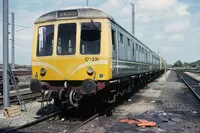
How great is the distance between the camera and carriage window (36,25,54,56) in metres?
10.6

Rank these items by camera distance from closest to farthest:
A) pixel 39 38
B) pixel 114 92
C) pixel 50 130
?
pixel 50 130 → pixel 39 38 → pixel 114 92

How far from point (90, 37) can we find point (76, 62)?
2.93 ft

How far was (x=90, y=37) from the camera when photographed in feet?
33.5

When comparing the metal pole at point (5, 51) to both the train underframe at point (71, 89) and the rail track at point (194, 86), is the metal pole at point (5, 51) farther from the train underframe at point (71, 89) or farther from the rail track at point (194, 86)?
the rail track at point (194, 86)

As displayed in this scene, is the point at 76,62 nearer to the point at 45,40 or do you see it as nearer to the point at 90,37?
the point at 90,37

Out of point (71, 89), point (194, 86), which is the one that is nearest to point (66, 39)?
point (71, 89)

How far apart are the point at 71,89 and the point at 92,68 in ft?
3.14

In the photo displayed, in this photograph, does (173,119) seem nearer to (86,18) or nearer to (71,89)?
(71,89)

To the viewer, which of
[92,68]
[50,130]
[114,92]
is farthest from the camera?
[114,92]

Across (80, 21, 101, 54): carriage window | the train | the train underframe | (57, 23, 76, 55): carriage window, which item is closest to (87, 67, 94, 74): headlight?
the train

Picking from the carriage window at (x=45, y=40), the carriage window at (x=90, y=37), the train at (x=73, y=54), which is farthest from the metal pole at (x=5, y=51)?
the carriage window at (x=90, y=37)

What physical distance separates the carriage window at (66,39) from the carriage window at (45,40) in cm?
30

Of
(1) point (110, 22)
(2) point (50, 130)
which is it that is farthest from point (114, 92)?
(2) point (50, 130)

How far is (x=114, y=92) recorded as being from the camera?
1222cm
